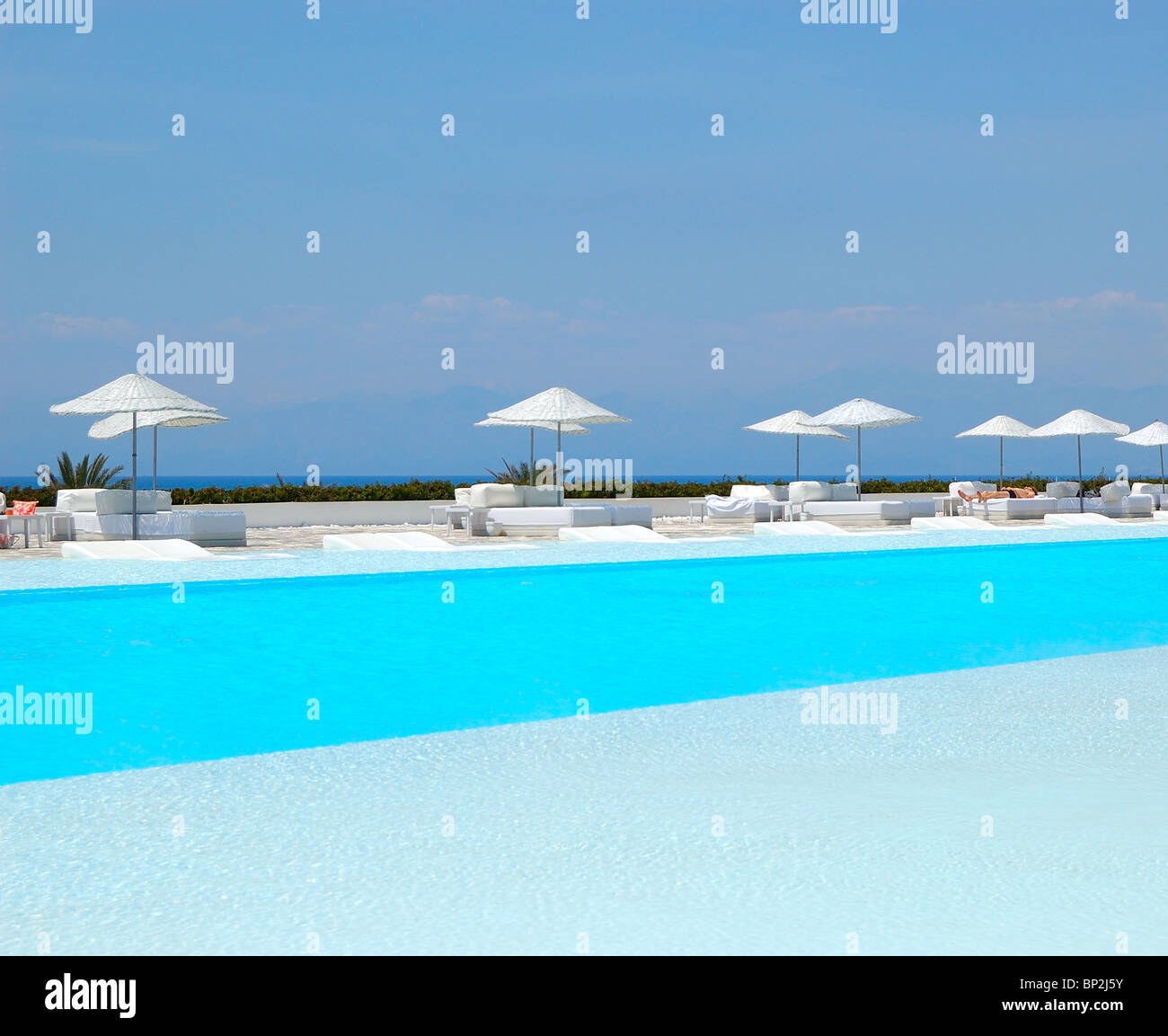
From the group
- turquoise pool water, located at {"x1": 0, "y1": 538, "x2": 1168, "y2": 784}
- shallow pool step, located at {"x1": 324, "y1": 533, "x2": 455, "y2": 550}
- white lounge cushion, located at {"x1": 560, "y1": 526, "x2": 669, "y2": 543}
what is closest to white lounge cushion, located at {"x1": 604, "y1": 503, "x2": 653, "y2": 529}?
white lounge cushion, located at {"x1": 560, "y1": 526, "x2": 669, "y2": 543}

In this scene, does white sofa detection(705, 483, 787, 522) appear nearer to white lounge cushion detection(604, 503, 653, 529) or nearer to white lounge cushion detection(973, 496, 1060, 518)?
white lounge cushion detection(604, 503, 653, 529)

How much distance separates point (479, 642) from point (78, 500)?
363 inches

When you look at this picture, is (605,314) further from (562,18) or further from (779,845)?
(779,845)

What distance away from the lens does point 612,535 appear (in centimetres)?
1669

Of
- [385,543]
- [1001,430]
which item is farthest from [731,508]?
[1001,430]

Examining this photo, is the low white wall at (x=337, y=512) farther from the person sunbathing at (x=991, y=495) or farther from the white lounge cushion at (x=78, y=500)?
the person sunbathing at (x=991, y=495)

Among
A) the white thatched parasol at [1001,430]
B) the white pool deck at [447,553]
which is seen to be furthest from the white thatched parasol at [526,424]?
the white thatched parasol at [1001,430]

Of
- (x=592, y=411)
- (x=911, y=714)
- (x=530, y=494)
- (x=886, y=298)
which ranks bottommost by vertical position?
(x=911, y=714)

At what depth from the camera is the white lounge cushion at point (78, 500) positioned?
16250 mm

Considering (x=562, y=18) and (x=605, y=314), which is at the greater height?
(x=562, y=18)

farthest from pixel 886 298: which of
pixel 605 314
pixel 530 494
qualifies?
pixel 530 494

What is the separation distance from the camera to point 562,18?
3425 centimetres
